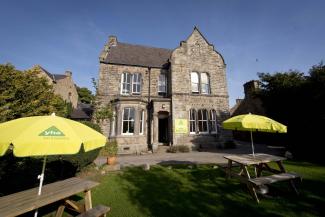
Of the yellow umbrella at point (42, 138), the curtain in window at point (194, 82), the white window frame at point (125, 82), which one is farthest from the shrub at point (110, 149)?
the yellow umbrella at point (42, 138)

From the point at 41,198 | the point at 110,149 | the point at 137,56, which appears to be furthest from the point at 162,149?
the point at 41,198

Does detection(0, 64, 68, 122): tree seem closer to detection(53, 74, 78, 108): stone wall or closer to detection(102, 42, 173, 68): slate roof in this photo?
detection(102, 42, 173, 68): slate roof

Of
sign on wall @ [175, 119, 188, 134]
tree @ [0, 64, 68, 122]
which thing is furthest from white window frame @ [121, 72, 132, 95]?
tree @ [0, 64, 68, 122]

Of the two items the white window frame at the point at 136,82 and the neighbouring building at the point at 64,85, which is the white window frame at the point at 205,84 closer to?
the white window frame at the point at 136,82

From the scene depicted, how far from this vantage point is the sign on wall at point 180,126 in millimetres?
16448

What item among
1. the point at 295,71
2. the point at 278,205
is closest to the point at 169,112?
the point at 295,71

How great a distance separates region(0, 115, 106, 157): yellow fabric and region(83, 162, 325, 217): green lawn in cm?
287

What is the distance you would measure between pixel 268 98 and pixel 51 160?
15.8 meters

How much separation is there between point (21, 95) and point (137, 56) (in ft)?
40.1

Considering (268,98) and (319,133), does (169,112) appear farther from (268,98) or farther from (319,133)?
(319,133)

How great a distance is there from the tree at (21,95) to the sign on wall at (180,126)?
1089 cm

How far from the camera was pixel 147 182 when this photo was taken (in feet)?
22.8

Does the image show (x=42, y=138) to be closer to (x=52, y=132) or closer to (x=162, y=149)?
(x=52, y=132)

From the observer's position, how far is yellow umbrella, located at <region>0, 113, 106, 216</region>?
2.41 metres
